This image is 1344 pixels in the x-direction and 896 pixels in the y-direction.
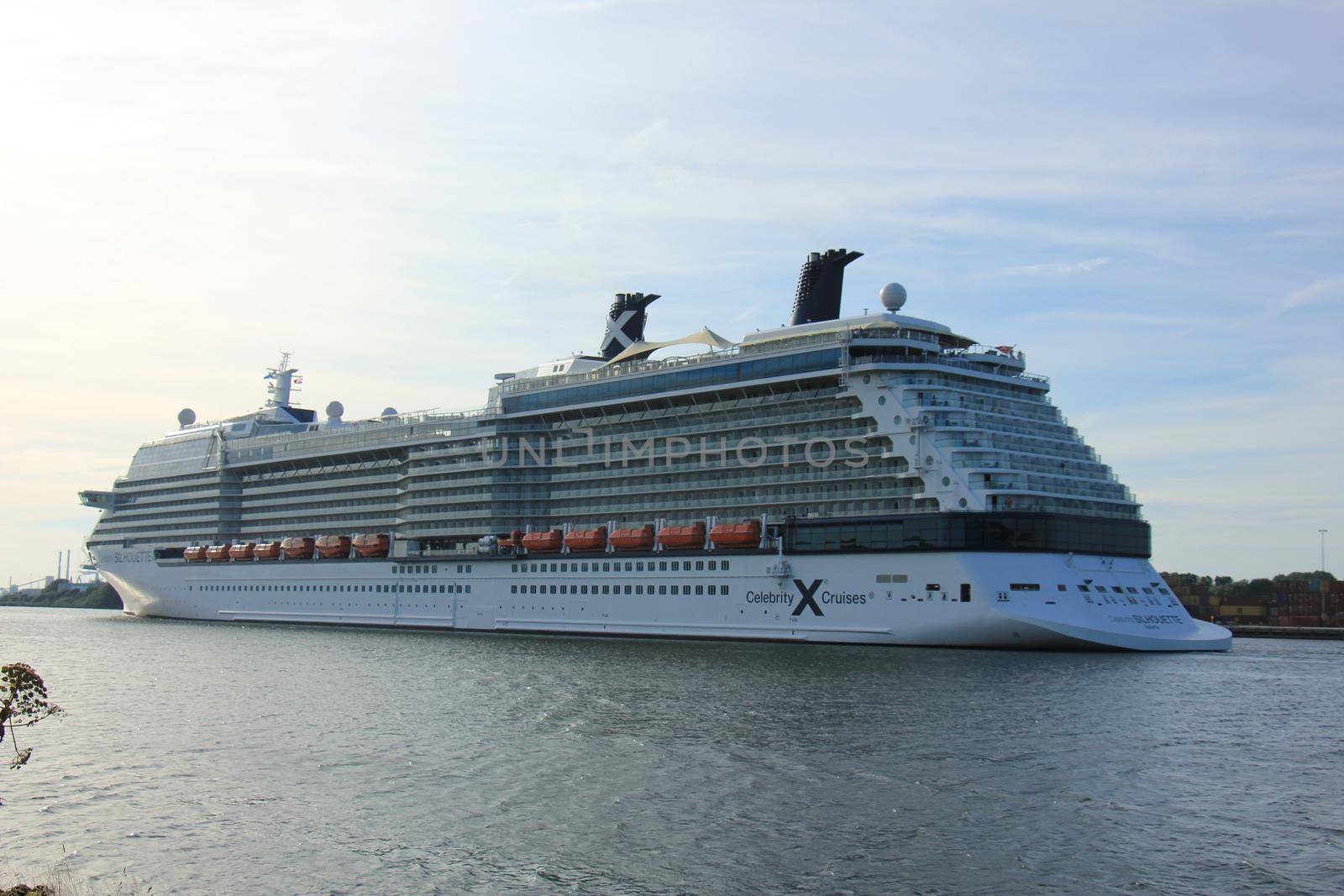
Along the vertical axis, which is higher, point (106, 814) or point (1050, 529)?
point (1050, 529)

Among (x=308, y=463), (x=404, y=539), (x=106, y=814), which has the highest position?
(x=308, y=463)

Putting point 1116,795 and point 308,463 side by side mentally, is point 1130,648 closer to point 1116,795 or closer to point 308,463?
point 1116,795

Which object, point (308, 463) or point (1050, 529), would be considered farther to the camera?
point (308, 463)

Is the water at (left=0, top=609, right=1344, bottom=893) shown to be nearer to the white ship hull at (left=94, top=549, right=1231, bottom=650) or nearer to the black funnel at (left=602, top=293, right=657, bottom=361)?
the white ship hull at (left=94, top=549, right=1231, bottom=650)

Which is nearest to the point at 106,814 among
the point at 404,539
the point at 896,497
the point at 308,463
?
the point at 896,497

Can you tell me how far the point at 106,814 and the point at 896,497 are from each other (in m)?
44.7

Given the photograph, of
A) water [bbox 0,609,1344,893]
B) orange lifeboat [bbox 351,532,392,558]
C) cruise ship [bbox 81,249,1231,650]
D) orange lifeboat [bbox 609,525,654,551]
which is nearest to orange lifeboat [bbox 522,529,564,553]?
cruise ship [bbox 81,249,1231,650]

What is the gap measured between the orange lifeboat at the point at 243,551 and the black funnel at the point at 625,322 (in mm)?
38998

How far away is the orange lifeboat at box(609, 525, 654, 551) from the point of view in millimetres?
74500

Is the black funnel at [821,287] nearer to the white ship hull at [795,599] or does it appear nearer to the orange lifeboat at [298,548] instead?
the white ship hull at [795,599]

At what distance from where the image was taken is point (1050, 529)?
59.3 m

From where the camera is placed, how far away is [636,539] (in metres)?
74.7

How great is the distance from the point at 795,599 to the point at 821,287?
2185cm

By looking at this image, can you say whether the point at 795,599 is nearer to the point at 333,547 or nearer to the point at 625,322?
the point at 625,322
